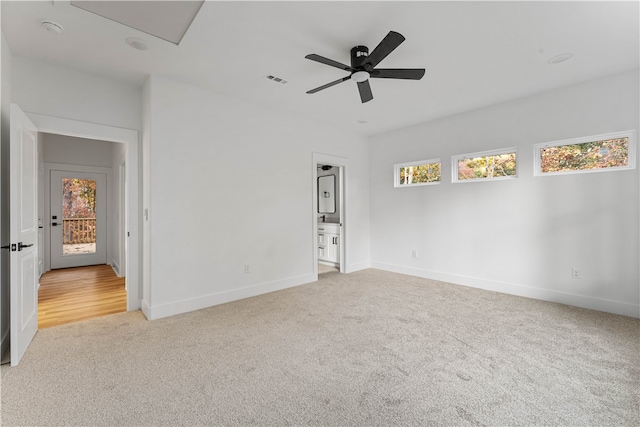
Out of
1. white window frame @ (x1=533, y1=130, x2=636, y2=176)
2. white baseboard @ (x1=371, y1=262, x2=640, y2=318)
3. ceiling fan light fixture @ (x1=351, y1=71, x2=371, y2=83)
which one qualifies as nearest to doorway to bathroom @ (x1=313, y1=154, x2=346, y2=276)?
white baseboard @ (x1=371, y1=262, x2=640, y2=318)

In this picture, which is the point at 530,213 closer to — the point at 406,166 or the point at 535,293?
the point at 535,293

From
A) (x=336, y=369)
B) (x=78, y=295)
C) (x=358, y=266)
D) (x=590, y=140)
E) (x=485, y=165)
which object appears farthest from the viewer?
(x=358, y=266)

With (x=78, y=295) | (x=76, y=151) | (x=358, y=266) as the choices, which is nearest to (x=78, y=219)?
(x=76, y=151)

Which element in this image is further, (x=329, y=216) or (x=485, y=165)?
(x=329, y=216)

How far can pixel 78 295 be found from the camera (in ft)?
13.5

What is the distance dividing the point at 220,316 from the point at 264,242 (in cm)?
126

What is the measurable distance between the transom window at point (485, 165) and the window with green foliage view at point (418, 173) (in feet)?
1.10

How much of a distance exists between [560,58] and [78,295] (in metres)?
6.56

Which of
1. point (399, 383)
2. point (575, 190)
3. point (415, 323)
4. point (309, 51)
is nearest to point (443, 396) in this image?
point (399, 383)

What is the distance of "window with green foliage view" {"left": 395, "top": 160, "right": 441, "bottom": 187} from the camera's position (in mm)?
5070

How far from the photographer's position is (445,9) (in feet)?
7.28

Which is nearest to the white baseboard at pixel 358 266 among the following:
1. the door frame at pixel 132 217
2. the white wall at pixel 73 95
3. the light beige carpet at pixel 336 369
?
the light beige carpet at pixel 336 369

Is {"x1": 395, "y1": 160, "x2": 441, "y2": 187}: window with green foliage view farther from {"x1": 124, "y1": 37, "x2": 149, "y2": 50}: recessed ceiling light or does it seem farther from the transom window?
{"x1": 124, "y1": 37, "x2": 149, "y2": 50}: recessed ceiling light

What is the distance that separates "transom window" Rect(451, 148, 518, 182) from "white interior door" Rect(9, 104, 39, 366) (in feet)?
17.1
